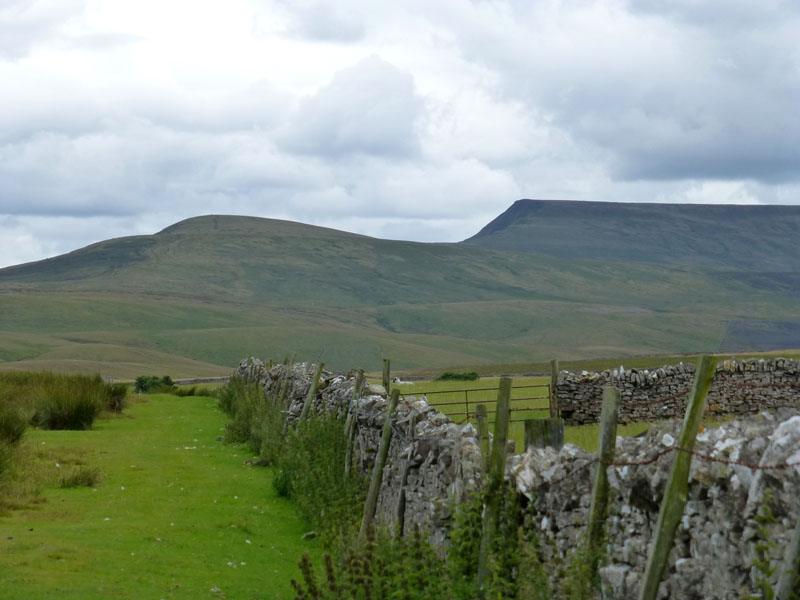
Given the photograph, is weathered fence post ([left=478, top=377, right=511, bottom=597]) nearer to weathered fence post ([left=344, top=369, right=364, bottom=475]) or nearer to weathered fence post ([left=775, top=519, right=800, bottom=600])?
weathered fence post ([left=775, top=519, right=800, bottom=600])

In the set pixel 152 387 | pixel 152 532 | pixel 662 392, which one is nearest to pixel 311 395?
pixel 152 532

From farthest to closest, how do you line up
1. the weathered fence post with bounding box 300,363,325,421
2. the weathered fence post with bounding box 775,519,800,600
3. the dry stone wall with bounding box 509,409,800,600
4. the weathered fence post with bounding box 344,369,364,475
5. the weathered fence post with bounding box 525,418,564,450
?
the weathered fence post with bounding box 300,363,325,421 → the weathered fence post with bounding box 344,369,364,475 → the weathered fence post with bounding box 525,418,564,450 → the dry stone wall with bounding box 509,409,800,600 → the weathered fence post with bounding box 775,519,800,600

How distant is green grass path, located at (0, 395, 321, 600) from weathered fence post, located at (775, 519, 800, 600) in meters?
6.73

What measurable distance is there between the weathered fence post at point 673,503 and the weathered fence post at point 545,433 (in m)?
1.90

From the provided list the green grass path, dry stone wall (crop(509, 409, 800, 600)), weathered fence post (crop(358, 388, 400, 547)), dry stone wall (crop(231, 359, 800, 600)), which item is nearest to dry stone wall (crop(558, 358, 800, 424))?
the green grass path

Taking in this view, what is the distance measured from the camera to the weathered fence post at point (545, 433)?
762 cm

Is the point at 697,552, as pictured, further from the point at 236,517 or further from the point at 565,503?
the point at 236,517

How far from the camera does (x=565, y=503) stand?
6969 mm

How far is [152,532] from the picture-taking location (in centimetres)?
1268

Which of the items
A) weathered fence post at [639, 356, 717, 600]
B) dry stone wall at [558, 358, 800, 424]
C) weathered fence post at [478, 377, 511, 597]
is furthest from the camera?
dry stone wall at [558, 358, 800, 424]

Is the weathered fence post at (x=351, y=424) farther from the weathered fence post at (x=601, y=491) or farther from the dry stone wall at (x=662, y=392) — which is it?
the dry stone wall at (x=662, y=392)

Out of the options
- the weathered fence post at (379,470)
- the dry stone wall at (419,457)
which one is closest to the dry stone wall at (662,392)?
the dry stone wall at (419,457)

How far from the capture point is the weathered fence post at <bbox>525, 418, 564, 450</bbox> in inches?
300

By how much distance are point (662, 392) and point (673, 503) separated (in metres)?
21.4
